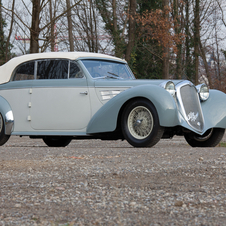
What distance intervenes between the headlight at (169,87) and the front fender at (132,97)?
7.6 inches

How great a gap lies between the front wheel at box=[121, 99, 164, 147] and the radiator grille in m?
0.61

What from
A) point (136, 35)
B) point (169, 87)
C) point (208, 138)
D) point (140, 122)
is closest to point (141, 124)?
point (140, 122)

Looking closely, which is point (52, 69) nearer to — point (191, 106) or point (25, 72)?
point (25, 72)

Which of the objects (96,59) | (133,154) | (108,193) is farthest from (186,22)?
(108,193)

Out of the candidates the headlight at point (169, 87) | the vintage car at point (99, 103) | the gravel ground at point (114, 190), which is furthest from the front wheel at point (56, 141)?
the gravel ground at point (114, 190)

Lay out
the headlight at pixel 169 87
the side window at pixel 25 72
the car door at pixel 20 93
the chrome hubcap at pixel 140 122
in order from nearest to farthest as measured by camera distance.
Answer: the chrome hubcap at pixel 140 122 → the headlight at pixel 169 87 → the car door at pixel 20 93 → the side window at pixel 25 72

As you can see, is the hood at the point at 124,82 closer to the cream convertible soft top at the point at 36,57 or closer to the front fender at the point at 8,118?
the cream convertible soft top at the point at 36,57

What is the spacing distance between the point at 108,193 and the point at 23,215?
798 mm

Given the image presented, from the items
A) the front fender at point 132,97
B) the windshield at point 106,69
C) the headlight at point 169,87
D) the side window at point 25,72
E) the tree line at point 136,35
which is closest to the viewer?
the front fender at point 132,97

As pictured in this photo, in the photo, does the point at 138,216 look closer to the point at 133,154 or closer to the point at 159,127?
the point at 133,154

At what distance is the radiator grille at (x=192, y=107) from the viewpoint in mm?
6586

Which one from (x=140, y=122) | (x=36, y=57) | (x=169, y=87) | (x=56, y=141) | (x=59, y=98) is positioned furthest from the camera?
(x=56, y=141)

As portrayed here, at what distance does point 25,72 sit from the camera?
785 cm

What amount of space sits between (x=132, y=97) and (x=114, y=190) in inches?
130
